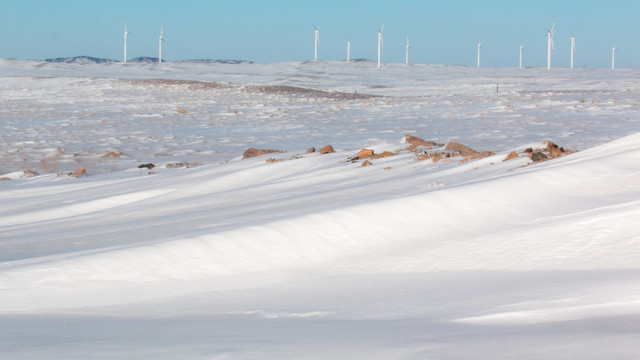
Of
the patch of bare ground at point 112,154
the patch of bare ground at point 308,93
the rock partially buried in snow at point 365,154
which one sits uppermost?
the patch of bare ground at point 308,93

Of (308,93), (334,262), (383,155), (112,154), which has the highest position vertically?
(308,93)

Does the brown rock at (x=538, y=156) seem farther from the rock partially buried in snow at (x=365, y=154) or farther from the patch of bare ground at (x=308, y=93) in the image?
the patch of bare ground at (x=308, y=93)

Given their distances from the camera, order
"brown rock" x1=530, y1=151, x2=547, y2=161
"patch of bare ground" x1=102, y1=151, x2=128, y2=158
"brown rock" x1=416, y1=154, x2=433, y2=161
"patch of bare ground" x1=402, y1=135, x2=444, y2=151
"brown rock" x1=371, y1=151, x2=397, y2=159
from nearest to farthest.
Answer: "brown rock" x1=530, y1=151, x2=547, y2=161
"brown rock" x1=416, y1=154, x2=433, y2=161
"brown rock" x1=371, y1=151, x2=397, y2=159
"patch of bare ground" x1=402, y1=135, x2=444, y2=151
"patch of bare ground" x1=102, y1=151, x2=128, y2=158

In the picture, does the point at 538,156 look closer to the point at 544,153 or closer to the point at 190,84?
the point at 544,153

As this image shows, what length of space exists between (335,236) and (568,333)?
1.47 m

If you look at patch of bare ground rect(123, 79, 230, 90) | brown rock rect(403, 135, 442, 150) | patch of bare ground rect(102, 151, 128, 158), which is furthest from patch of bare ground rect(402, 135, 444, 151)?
patch of bare ground rect(123, 79, 230, 90)

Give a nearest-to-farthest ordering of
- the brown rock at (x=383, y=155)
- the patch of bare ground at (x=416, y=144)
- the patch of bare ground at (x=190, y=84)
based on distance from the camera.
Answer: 1. the brown rock at (x=383, y=155)
2. the patch of bare ground at (x=416, y=144)
3. the patch of bare ground at (x=190, y=84)

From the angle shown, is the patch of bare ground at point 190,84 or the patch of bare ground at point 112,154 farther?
the patch of bare ground at point 190,84

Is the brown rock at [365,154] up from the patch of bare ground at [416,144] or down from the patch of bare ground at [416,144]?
down

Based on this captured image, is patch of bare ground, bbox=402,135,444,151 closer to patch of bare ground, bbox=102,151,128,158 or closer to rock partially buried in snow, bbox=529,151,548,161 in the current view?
rock partially buried in snow, bbox=529,151,548,161

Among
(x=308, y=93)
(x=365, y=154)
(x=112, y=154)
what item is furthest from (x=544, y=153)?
(x=308, y=93)

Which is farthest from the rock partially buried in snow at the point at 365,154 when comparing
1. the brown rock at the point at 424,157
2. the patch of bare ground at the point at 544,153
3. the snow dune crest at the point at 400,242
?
the snow dune crest at the point at 400,242

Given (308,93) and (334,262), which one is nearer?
(334,262)

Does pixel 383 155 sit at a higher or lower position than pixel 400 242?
higher
